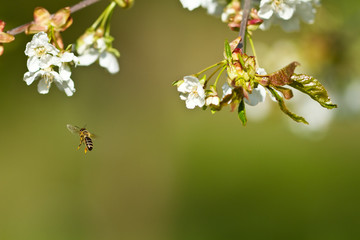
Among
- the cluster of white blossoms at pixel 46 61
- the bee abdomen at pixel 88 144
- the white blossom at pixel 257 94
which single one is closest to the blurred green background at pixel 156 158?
the bee abdomen at pixel 88 144

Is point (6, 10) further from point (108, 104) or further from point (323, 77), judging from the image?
point (323, 77)

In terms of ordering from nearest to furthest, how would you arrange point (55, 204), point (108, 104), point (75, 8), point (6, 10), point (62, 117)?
point (75, 8) → point (6, 10) → point (55, 204) → point (62, 117) → point (108, 104)

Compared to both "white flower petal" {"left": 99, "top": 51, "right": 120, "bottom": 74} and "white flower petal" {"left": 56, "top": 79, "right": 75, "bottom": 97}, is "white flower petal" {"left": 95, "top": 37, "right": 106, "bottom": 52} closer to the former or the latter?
"white flower petal" {"left": 99, "top": 51, "right": 120, "bottom": 74}

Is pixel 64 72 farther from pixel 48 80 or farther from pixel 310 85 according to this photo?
pixel 310 85

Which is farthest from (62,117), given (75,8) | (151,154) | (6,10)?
(75,8)

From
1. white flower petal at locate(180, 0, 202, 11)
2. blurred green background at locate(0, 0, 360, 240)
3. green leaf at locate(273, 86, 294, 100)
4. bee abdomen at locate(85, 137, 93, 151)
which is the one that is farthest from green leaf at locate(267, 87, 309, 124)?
blurred green background at locate(0, 0, 360, 240)

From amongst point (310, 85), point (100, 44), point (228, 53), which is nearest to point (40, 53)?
point (100, 44)

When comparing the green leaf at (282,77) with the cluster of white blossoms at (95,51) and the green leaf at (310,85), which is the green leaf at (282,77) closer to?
the green leaf at (310,85)
